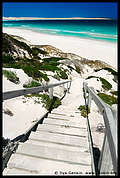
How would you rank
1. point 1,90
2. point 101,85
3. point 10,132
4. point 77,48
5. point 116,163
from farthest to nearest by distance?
point 77,48, point 101,85, point 10,132, point 1,90, point 116,163

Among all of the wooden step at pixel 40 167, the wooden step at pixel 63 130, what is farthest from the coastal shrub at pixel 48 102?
the wooden step at pixel 40 167

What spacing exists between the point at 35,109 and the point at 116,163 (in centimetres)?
425

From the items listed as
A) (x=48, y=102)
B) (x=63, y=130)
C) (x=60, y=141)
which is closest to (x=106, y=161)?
(x=60, y=141)

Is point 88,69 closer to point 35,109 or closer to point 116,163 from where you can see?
point 35,109

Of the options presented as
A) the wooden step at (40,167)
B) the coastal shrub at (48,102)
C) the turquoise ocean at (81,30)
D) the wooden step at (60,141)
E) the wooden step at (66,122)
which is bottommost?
the wooden step at (40,167)

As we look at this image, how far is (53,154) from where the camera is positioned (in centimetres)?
224

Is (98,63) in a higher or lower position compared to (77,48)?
lower

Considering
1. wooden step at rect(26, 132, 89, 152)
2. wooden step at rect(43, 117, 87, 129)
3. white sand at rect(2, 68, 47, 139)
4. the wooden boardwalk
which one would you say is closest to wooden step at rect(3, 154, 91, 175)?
the wooden boardwalk

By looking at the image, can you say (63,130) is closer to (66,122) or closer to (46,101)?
(66,122)

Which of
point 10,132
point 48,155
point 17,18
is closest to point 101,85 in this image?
point 10,132

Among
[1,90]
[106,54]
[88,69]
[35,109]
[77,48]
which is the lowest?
[35,109]

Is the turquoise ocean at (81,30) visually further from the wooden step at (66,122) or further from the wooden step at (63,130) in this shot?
the wooden step at (63,130)

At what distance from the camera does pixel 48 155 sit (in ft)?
7.22

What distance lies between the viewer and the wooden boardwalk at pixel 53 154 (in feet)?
6.30
